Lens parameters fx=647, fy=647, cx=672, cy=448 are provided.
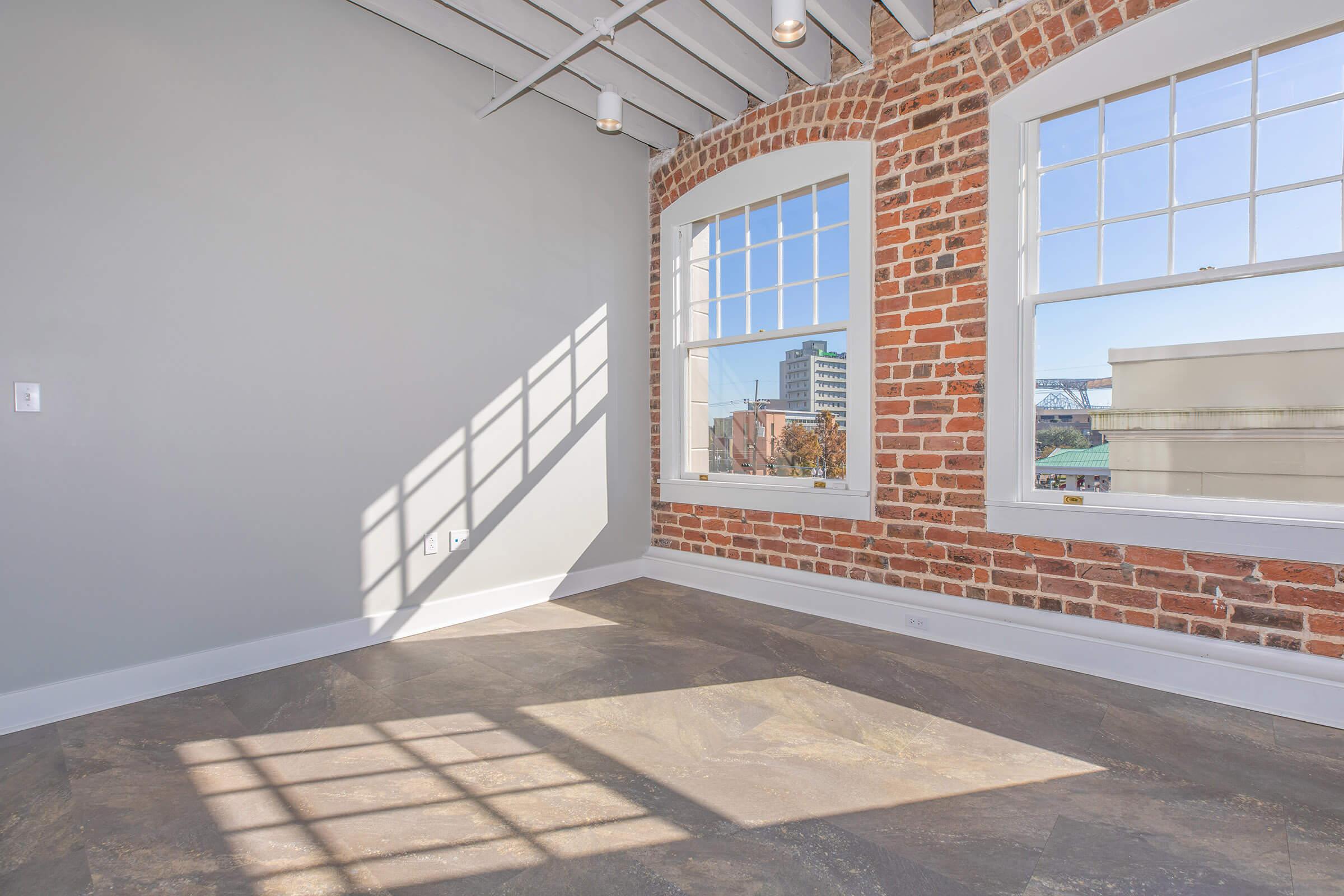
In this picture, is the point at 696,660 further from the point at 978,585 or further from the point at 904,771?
the point at 978,585

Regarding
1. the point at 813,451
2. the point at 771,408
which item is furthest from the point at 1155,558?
the point at 771,408

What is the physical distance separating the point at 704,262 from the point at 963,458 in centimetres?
240

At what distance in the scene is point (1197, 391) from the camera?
2.83m

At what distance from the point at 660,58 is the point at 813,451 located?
254cm

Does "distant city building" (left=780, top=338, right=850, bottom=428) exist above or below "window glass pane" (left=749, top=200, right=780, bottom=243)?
below

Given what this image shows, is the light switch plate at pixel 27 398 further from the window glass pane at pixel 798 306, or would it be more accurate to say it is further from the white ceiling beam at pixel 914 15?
the white ceiling beam at pixel 914 15

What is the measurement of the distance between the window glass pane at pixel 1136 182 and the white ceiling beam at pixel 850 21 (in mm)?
1457

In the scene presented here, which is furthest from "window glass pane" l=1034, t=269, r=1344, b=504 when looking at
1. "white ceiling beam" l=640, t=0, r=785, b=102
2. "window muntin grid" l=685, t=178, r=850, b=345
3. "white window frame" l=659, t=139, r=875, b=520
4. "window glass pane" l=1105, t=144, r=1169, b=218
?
"white ceiling beam" l=640, t=0, r=785, b=102

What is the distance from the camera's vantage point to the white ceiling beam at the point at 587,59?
10.9 feet

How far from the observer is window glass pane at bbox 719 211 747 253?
451 cm

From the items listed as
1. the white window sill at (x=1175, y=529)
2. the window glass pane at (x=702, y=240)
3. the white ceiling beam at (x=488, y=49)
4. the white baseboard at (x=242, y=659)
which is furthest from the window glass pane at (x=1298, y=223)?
the white baseboard at (x=242, y=659)

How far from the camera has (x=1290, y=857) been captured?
173cm

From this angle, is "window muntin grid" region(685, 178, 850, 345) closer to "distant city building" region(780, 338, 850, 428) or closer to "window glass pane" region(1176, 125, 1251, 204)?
"distant city building" region(780, 338, 850, 428)

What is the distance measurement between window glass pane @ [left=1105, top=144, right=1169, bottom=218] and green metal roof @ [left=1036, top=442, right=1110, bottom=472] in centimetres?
109
